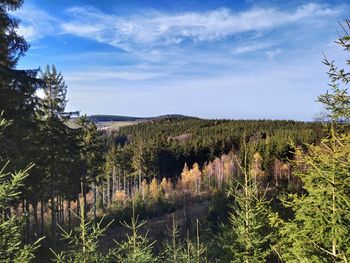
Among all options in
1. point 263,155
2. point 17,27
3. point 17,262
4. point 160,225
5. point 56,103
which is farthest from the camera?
point 263,155

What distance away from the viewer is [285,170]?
84.9 metres

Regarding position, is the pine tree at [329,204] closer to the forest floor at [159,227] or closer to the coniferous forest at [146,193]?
the coniferous forest at [146,193]

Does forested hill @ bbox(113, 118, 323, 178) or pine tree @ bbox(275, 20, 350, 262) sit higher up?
pine tree @ bbox(275, 20, 350, 262)

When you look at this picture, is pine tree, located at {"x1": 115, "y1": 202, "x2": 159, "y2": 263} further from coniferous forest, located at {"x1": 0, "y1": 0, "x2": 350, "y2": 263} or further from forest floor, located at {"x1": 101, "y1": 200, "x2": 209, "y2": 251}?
forest floor, located at {"x1": 101, "y1": 200, "x2": 209, "y2": 251}

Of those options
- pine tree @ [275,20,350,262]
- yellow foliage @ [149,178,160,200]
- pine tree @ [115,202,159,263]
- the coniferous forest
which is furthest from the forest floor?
pine tree @ [275,20,350,262]

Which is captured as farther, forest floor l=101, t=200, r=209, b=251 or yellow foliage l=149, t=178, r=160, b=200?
yellow foliage l=149, t=178, r=160, b=200

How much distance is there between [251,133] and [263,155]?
43589 millimetres

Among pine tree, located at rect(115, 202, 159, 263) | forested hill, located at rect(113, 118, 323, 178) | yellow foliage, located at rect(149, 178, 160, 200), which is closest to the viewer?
pine tree, located at rect(115, 202, 159, 263)

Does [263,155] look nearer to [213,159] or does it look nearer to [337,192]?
[213,159]

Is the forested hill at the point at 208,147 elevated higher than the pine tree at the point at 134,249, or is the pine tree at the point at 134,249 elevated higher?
the pine tree at the point at 134,249

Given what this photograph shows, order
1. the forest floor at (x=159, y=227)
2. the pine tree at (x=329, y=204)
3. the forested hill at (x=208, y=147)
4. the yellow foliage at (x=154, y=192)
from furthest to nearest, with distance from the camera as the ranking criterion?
the forested hill at (x=208, y=147) → the yellow foliage at (x=154, y=192) → the forest floor at (x=159, y=227) → the pine tree at (x=329, y=204)

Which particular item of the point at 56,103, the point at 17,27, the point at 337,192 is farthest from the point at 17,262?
the point at 56,103

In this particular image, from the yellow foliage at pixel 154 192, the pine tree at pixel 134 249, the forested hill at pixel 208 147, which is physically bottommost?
the yellow foliage at pixel 154 192

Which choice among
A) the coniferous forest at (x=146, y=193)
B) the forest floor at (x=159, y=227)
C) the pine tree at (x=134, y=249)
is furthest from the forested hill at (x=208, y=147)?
the pine tree at (x=134, y=249)
